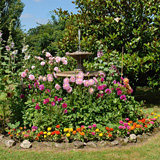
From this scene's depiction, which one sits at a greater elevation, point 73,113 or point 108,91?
point 108,91

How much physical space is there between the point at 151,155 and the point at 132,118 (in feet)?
3.84

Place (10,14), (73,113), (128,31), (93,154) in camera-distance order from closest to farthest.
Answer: (93,154)
(73,113)
(128,31)
(10,14)

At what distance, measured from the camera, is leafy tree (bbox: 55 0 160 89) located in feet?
→ 19.8

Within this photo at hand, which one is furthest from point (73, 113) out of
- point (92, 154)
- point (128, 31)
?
point (128, 31)

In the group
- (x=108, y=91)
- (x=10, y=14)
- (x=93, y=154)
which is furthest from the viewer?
(x=10, y=14)

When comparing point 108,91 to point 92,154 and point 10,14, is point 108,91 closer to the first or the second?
point 92,154

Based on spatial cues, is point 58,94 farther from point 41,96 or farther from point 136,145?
point 136,145

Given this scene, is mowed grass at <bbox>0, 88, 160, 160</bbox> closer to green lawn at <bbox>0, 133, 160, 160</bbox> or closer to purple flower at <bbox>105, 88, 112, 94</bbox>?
green lawn at <bbox>0, 133, 160, 160</bbox>

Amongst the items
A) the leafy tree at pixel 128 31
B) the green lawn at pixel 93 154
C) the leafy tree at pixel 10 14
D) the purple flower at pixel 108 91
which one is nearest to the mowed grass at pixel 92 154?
the green lawn at pixel 93 154

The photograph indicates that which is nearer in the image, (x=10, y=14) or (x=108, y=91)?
(x=108, y=91)

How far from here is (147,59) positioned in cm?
583

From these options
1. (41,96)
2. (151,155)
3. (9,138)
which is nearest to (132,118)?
(151,155)

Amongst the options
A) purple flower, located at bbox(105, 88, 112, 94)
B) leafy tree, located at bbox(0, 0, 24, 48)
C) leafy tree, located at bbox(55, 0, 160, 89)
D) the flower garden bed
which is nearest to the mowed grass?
the flower garden bed

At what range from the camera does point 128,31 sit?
653 centimetres
